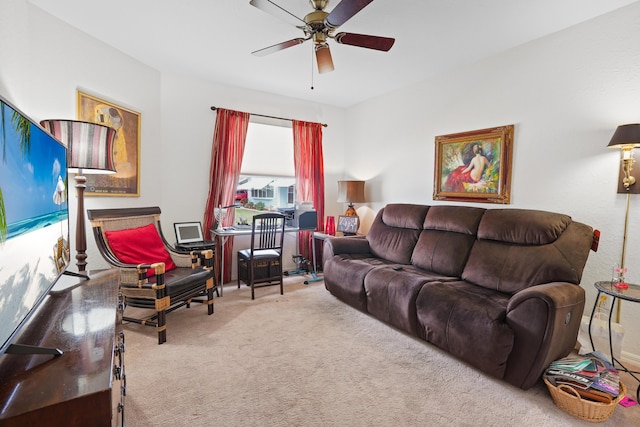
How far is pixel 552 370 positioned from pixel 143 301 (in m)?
3.04

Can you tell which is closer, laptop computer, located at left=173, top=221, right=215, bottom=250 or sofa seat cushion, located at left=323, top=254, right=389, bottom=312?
sofa seat cushion, located at left=323, top=254, right=389, bottom=312

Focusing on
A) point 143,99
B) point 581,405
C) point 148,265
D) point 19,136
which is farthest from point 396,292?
point 143,99

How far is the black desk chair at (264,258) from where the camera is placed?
3564 millimetres

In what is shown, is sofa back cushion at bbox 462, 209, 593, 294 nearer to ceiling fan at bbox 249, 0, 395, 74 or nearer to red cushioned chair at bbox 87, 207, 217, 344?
ceiling fan at bbox 249, 0, 395, 74

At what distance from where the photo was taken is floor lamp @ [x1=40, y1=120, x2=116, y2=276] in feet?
6.30

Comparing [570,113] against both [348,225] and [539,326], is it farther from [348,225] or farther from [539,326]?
[348,225]

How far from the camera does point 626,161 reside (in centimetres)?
223

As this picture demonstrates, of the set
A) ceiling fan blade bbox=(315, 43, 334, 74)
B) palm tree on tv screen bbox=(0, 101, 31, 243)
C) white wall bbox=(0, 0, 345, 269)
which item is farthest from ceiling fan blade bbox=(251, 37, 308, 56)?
palm tree on tv screen bbox=(0, 101, 31, 243)

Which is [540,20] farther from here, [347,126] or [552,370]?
[347,126]

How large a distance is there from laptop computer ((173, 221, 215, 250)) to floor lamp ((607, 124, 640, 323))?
376 centimetres

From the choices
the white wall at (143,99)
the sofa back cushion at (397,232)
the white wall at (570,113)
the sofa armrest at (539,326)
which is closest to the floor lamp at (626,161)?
the white wall at (570,113)

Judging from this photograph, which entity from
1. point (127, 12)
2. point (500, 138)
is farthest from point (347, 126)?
point (127, 12)

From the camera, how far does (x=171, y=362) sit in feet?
7.16

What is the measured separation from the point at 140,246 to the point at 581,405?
3498 millimetres
